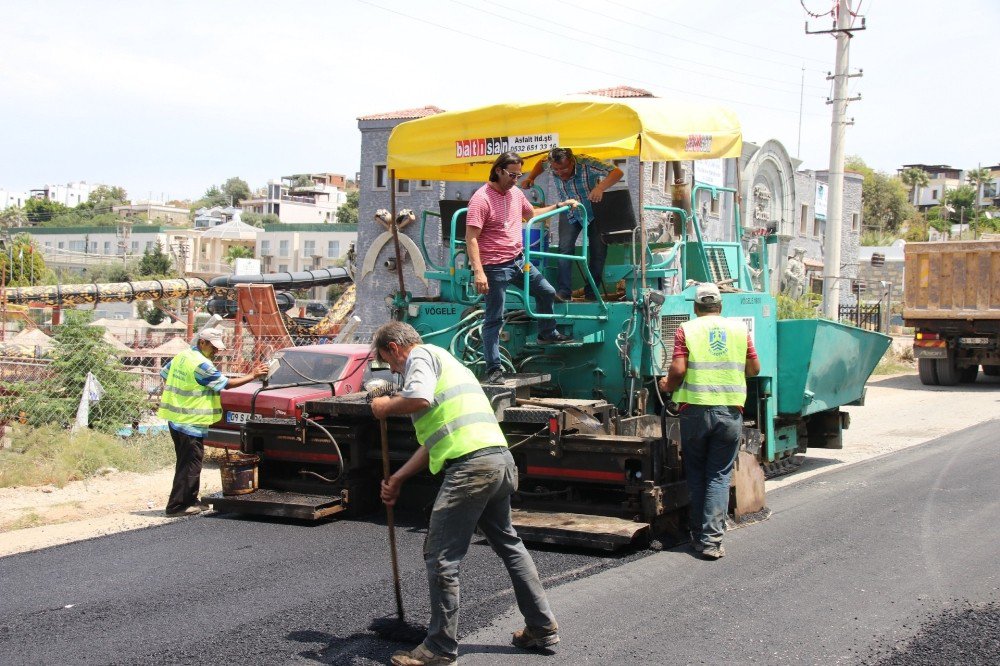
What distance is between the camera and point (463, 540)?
4637 mm

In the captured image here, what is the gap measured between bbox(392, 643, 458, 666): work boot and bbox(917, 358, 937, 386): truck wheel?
18.0 m

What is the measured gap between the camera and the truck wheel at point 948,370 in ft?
65.6

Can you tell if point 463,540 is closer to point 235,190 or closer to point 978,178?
point 978,178

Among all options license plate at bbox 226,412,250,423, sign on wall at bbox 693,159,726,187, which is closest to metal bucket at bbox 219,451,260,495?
license plate at bbox 226,412,250,423

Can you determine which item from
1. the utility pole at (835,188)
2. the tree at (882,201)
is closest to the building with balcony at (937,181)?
the tree at (882,201)

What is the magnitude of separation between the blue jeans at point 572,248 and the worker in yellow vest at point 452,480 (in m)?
3.50

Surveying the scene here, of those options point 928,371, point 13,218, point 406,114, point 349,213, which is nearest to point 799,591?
point 928,371

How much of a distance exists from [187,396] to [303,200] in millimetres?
104940

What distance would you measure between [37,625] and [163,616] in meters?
0.63

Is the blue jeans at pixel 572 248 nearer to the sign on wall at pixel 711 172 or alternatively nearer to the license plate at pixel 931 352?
the sign on wall at pixel 711 172

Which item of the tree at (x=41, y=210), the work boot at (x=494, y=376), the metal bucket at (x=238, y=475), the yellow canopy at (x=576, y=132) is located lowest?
the metal bucket at (x=238, y=475)

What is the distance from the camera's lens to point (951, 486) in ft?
28.6

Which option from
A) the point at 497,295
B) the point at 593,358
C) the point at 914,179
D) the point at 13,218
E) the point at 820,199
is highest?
the point at 914,179

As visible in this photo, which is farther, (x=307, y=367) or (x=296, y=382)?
(x=307, y=367)
